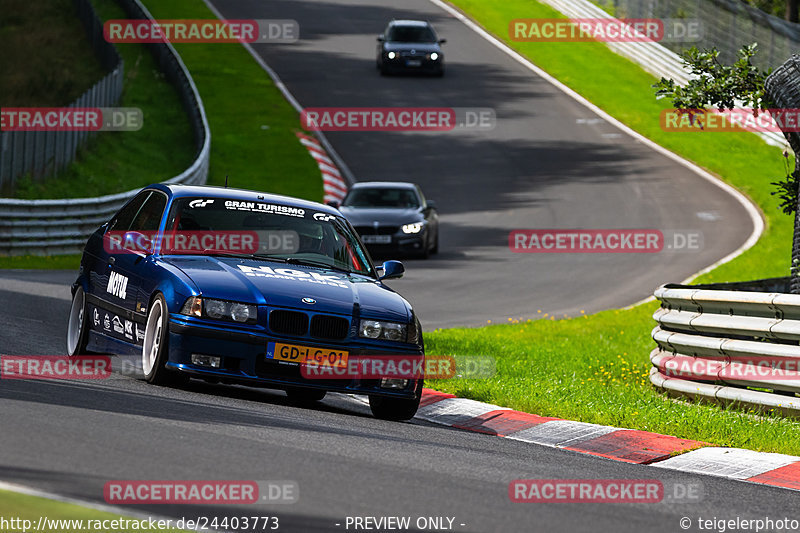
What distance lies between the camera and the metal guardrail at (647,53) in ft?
143

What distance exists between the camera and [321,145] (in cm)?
3919

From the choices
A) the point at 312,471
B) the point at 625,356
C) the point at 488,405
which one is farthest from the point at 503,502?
the point at 625,356

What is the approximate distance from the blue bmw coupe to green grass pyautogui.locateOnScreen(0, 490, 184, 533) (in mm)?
3822

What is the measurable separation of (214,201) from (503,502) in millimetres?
4987

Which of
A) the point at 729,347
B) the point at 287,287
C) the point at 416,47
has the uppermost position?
the point at 416,47

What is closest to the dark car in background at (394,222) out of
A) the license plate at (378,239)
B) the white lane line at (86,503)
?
the license plate at (378,239)

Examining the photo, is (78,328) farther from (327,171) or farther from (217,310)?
(327,171)

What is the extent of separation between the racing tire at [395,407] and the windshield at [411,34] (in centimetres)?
3682

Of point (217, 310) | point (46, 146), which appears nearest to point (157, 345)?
point (217, 310)

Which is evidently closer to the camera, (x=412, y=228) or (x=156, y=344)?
(x=156, y=344)

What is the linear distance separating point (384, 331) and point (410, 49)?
37073 millimetres

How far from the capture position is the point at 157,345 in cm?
977

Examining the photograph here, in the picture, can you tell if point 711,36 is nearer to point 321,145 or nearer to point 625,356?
point 321,145

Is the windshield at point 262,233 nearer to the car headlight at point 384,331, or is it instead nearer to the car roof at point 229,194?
the car roof at point 229,194
